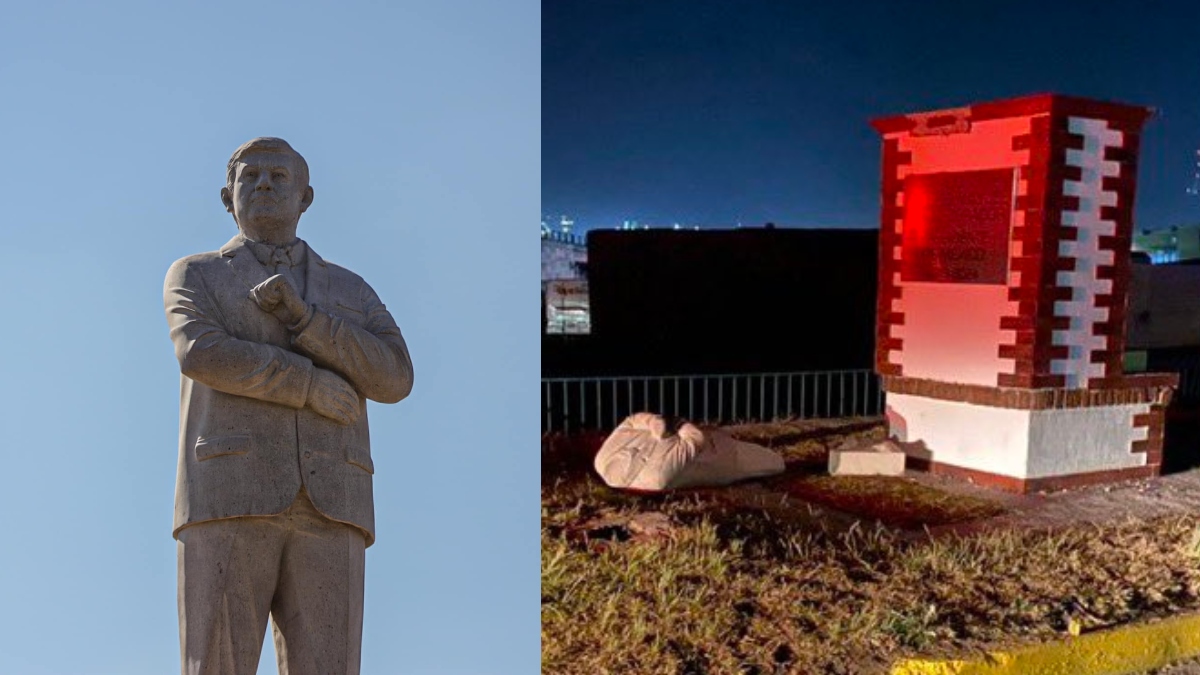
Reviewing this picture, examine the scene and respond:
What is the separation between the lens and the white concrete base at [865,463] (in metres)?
8.30

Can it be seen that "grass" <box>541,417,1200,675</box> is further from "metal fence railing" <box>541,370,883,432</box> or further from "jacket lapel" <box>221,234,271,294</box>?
"metal fence railing" <box>541,370,883,432</box>

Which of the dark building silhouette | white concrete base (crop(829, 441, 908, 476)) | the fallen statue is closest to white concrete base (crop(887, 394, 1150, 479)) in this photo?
white concrete base (crop(829, 441, 908, 476))

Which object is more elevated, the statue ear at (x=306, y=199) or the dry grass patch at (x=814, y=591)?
the statue ear at (x=306, y=199)

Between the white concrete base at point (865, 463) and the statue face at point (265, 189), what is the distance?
5.94 meters

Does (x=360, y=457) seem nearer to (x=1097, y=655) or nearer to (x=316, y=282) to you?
(x=316, y=282)

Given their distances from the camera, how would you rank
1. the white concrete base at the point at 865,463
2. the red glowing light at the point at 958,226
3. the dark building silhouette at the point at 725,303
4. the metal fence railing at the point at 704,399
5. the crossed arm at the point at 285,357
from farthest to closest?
Answer: the dark building silhouette at the point at 725,303 → the metal fence railing at the point at 704,399 → the white concrete base at the point at 865,463 → the red glowing light at the point at 958,226 → the crossed arm at the point at 285,357

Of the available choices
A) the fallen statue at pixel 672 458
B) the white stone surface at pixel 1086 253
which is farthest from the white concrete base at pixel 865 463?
the white stone surface at pixel 1086 253

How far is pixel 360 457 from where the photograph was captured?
3234 mm

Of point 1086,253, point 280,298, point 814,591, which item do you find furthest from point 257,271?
point 1086,253

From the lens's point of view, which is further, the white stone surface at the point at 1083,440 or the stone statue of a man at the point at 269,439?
the white stone surface at the point at 1083,440

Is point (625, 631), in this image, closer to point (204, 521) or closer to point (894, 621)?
point (894, 621)

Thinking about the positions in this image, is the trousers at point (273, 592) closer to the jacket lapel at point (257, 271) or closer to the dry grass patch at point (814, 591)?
the jacket lapel at point (257, 271)

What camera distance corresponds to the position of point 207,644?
3.04m

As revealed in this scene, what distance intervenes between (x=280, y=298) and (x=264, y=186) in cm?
35
